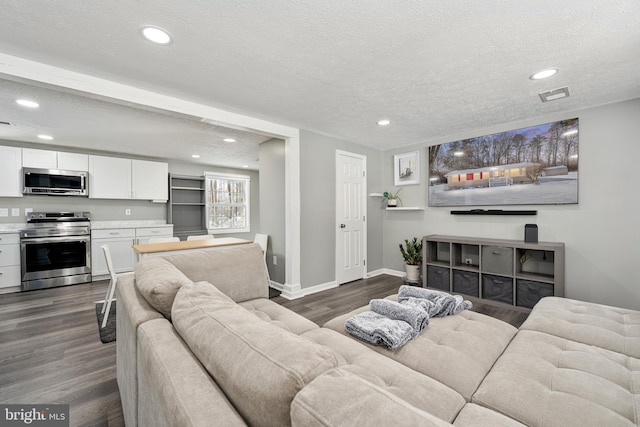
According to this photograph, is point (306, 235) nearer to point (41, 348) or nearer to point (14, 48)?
point (41, 348)

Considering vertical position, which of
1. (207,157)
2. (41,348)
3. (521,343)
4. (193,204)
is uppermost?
(207,157)

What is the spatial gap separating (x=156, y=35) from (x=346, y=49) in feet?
4.14

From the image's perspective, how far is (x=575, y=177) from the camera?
3.10 metres

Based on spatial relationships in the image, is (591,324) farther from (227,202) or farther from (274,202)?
(227,202)

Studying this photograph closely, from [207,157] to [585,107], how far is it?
581cm

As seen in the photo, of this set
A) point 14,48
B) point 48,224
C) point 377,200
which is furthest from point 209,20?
point 48,224

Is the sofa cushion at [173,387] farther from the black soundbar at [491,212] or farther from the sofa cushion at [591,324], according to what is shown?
the black soundbar at [491,212]

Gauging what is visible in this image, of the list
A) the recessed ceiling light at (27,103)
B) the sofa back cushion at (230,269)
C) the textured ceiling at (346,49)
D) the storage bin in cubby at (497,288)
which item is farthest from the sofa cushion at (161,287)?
the storage bin in cubby at (497,288)

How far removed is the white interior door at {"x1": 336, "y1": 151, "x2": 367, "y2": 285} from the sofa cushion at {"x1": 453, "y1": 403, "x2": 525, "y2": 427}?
10.7 feet

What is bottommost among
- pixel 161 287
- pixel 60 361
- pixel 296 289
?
pixel 60 361

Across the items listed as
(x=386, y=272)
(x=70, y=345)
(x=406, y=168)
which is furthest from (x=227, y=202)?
(x=70, y=345)

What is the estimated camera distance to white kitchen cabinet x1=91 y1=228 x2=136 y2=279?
4578 millimetres

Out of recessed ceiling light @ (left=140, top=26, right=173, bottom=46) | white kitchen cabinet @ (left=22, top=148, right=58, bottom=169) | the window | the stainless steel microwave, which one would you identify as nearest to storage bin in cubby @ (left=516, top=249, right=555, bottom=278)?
recessed ceiling light @ (left=140, top=26, right=173, bottom=46)

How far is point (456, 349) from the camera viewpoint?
4.64ft
